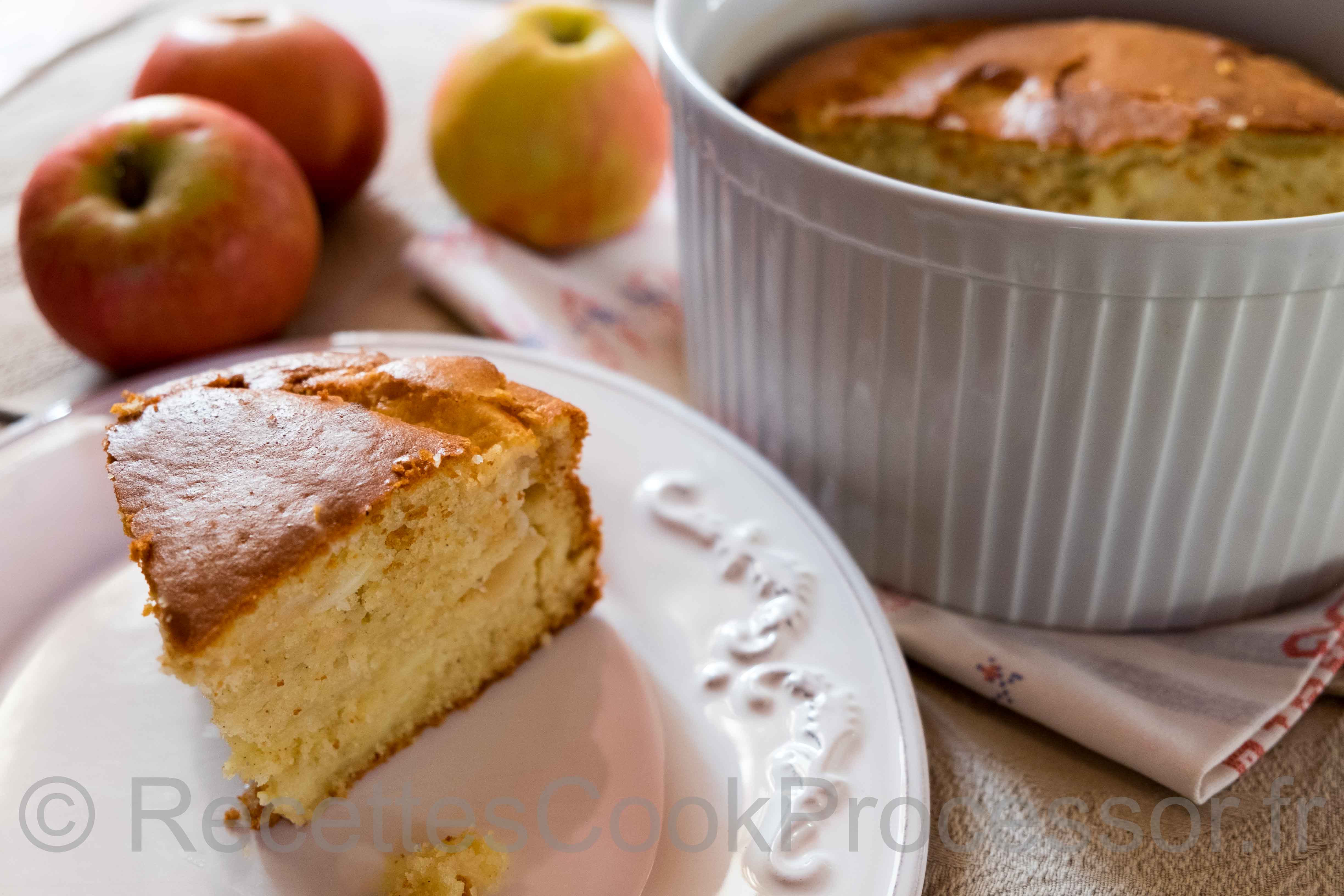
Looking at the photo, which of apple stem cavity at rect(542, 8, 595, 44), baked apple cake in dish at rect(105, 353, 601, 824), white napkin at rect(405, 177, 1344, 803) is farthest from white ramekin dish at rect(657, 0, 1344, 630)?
apple stem cavity at rect(542, 8, 595, 44)

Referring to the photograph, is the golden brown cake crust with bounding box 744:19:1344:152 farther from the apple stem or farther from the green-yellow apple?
the apple stem

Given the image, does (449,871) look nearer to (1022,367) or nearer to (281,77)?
(1022,367)

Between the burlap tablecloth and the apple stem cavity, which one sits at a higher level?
the apple stem cavity

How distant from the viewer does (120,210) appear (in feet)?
4.75

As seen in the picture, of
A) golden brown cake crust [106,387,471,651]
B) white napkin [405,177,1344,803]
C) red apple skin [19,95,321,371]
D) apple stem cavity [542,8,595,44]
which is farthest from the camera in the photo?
apple stem cavity [542,8,595,44]

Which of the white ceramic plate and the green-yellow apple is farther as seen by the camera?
the green-yellow apple

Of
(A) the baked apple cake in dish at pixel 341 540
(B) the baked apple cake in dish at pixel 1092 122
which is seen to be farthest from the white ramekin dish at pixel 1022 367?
(A) the baked apple cake in dish at pixel 341 540

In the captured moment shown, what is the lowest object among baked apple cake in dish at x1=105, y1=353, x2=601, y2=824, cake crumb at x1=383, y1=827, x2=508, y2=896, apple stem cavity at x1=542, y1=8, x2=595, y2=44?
cake crumb at x1=383, y1=827, x2=508, y2=896

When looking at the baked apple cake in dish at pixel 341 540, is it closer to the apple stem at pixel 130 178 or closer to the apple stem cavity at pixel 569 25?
the apple stem at pixel 130 178

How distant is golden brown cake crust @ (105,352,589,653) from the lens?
0.96 meters

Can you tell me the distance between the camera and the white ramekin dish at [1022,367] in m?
0.96

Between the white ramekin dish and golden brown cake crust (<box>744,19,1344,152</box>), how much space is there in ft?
0.39

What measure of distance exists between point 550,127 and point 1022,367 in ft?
2.94

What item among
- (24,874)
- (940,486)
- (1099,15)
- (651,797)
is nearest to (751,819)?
(651,797)
